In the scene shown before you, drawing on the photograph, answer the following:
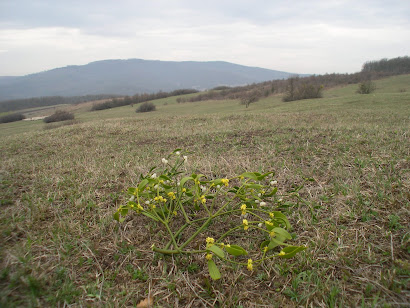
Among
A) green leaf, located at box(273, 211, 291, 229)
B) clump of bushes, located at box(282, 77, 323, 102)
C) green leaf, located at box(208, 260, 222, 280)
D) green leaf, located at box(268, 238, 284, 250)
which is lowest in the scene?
clump of bushes, located at box(282, 77, 323, 102)

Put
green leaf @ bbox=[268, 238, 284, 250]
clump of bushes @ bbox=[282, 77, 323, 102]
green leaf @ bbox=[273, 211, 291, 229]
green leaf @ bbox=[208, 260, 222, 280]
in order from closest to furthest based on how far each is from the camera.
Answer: green leaf @ bbox=[208, 260, 222, 280] → green leaf @ bbox=[268, 238, 284, 250] → green leaf @ bbox=[273, 211, 291, 229] → clump of bushes @ bbox=[282, 77, 323, 102]

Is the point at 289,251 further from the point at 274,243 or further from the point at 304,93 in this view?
the point at 304,93

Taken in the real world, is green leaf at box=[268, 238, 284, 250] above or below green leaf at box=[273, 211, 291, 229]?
below

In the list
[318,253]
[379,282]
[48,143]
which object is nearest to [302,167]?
[318,253]

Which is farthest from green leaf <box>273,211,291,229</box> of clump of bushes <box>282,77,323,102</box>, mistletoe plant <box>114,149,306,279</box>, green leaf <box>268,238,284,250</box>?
clump of bushes <box>282,77,323,102</box>

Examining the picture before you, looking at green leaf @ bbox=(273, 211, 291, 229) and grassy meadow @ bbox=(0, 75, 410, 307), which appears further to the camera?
green leaf @ bbox=(273, 211, 291, 229)

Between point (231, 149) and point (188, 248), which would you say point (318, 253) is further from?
point (231, 149)

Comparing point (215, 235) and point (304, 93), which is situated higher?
point (215, 235)

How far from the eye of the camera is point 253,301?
4.20 ft

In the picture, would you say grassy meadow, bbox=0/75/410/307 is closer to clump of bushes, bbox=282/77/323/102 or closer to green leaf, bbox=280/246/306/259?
green leaf, bbox=280/246/306/259

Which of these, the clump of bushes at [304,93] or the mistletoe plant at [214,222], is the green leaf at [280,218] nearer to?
the mistletoe plant at [214,222]

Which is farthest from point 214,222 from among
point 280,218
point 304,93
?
point 304,93

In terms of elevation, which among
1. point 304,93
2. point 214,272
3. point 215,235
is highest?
point 214,272

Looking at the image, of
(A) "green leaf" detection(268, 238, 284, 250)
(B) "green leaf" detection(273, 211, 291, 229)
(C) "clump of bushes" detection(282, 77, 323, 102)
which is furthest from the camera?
(C) "clump of bushes" detection(282, 77, 323, 102)
